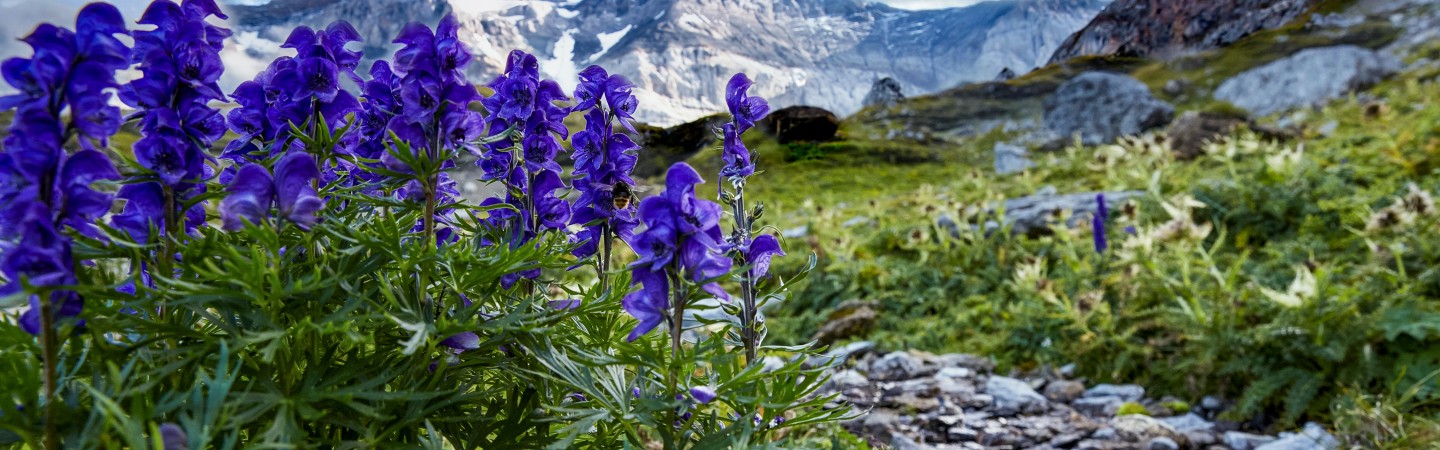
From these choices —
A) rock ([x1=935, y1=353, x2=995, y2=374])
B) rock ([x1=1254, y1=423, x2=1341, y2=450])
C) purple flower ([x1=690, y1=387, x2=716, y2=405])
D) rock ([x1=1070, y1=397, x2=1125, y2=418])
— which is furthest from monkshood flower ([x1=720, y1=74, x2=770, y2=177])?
rock ([x1=935, y1=353, x2=995, y2=374])

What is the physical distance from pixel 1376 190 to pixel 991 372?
10.3 ft

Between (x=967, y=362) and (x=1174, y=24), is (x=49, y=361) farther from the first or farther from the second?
(x=1174, y=24)

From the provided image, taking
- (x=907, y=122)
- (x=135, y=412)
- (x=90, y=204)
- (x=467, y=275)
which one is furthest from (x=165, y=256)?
(x=907, y=122)

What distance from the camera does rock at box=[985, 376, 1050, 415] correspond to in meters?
3.78

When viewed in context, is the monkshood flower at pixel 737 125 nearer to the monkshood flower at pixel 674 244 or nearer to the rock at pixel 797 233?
the monkshood flower at pixel 674 244

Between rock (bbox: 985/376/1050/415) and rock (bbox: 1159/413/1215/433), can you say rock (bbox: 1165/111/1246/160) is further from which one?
rock (bbox: 1159/413/1215/433)

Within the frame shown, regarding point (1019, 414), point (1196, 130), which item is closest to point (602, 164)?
point (1019, 414)

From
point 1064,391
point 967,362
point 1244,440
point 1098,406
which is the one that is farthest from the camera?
point 967,362

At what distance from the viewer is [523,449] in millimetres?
1282

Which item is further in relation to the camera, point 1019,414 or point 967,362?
point 967,362

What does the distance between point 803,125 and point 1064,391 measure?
2234 cm

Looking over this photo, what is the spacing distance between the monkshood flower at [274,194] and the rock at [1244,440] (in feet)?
11.6

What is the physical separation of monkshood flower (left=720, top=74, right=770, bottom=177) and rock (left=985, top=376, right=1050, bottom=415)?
281 cm

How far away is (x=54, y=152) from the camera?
92cm
